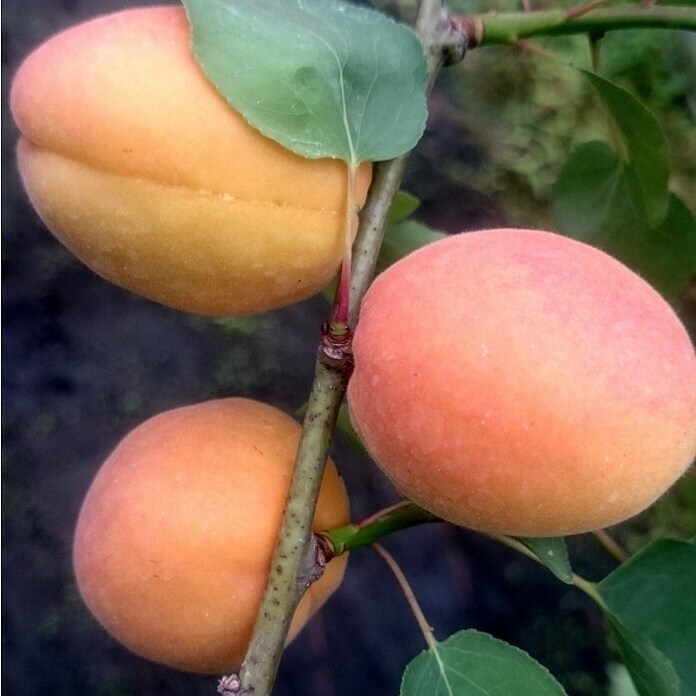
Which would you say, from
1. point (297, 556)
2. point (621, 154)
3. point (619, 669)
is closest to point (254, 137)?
point (297, 556)

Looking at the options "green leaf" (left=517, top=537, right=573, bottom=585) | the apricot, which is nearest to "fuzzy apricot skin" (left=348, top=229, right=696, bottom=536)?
"green leaf" (left=517, top=537, right=573, bottom=585)

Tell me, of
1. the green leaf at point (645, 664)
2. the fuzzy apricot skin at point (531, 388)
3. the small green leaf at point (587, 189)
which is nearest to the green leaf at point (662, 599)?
the green leaf at point (645, 664)

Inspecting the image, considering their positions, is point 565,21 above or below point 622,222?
above

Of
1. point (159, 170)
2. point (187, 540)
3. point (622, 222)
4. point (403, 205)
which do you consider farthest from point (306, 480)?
point (622, 222)

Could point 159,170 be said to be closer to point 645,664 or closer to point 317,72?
point 317,72

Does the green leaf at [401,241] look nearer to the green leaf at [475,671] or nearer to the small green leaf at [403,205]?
the small green leaf at [403,205]

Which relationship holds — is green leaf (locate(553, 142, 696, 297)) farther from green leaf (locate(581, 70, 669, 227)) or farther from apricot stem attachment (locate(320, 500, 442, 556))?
apricot stem attachment (locate(320, 500, 442, 556))

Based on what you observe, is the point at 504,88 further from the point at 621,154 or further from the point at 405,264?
the point at 405,264
